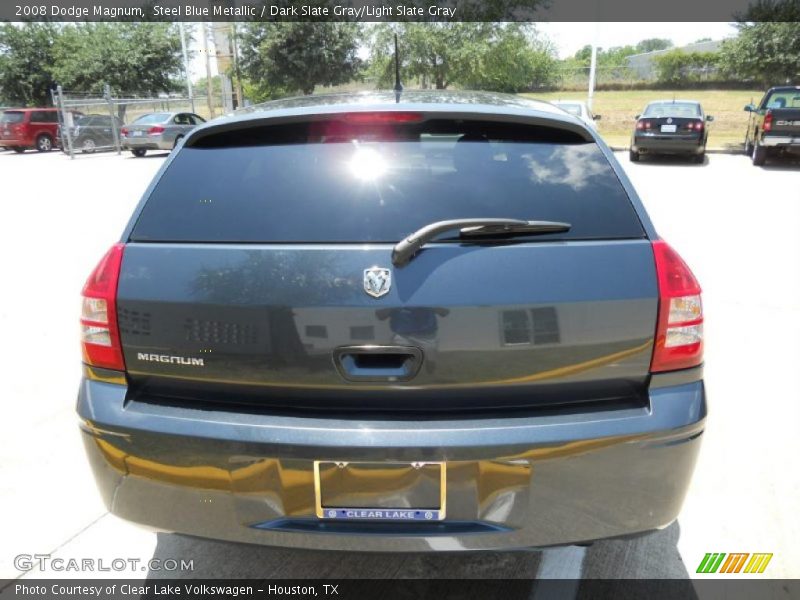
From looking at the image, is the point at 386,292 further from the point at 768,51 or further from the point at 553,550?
the point at 768,51

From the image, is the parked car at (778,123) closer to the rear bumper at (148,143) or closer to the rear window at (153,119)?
the rear bumper at (148,143)

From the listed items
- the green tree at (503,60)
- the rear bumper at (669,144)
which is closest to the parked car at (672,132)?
the rear bumper at (669,144)

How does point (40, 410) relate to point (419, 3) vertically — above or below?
below

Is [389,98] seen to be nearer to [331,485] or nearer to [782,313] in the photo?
[331,485]

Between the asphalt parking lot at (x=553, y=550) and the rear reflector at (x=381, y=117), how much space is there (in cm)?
142

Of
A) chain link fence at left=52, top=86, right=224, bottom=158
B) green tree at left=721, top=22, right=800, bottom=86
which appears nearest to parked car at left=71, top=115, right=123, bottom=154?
chain link fence at left=52, top=86, right=224, bottom=158

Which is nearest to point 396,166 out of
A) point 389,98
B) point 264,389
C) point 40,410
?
point 389,98

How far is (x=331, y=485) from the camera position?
5.72 feet

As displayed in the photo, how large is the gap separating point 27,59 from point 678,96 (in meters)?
40.8

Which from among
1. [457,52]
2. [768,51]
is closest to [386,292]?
[768,51]

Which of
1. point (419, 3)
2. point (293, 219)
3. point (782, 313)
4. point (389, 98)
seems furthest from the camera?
point (419, 3)

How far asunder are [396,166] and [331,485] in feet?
3.34

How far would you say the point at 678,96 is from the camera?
135ft

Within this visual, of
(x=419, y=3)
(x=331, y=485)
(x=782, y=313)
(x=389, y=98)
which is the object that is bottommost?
(x=782, y=313)
